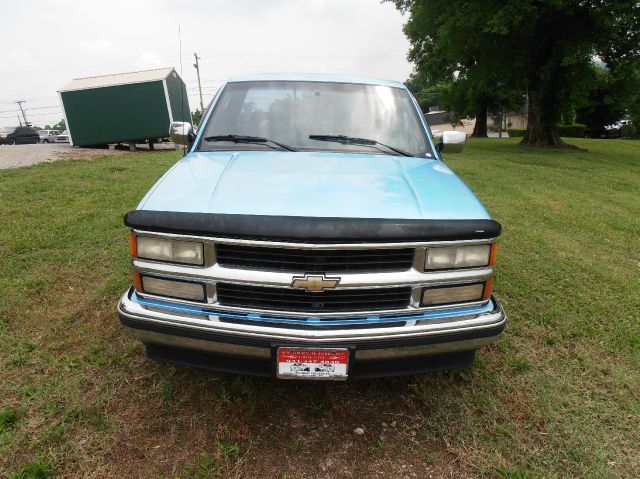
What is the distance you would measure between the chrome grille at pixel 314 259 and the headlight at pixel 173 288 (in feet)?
0.60

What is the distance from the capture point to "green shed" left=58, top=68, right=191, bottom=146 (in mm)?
16406

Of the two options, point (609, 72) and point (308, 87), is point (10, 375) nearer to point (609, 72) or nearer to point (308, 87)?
point (308, 87)

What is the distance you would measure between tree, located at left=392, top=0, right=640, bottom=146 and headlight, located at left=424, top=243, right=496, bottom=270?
549 inches

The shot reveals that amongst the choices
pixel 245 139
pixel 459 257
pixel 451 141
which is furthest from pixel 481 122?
pixel 459 257

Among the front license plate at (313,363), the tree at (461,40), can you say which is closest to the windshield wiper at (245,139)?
the front license plate at (313,363)

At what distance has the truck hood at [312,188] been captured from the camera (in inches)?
80.3

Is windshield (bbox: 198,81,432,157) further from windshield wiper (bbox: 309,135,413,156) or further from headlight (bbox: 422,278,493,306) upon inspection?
headlight (bbox: 422,278,493,306)

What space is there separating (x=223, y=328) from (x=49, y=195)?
6152 mm

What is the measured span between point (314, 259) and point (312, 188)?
1.47 ft

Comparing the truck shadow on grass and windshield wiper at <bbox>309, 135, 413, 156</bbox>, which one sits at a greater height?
windshield wiper at <bbox>309, 135, 413, 156</bbox>

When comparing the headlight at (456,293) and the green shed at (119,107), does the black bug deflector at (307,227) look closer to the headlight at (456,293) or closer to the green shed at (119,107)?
the headlight at (456,293)

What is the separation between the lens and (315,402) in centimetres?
249

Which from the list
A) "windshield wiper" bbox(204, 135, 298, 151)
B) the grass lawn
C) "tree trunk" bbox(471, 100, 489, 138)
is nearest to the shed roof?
the grass lawn

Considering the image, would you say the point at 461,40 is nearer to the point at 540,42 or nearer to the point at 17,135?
the point at 540,42
